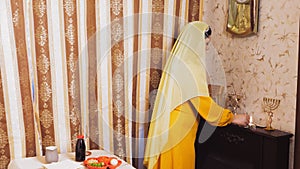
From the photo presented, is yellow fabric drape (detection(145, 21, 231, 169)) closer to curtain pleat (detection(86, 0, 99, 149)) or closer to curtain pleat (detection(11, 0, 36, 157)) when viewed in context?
curtain pleat (detection(86, 0, 99, 149))

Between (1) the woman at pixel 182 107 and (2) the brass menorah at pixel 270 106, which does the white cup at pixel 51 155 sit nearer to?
(1) the woman at pixel 182 107

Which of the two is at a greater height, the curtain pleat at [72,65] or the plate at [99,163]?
the curtain pleat at [72,65]

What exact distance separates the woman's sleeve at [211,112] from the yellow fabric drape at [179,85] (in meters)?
0.01

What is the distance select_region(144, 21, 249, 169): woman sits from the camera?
2.54m

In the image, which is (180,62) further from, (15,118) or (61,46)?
(15,118)

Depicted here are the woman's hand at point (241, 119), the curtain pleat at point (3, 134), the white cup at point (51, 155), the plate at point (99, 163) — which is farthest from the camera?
the woman's hand at point (241, 119)

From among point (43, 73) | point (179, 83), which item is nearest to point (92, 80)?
point (43, 73)

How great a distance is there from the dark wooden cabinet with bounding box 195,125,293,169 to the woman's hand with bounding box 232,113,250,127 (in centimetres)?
4

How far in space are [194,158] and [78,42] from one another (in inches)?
49.1

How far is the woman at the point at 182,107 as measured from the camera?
8.33 feet

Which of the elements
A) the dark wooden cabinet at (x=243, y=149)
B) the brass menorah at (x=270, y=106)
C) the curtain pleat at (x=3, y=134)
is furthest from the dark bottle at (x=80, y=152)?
the brass menorah at (x=270, y=106)

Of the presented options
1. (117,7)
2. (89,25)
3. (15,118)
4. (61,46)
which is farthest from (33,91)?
(117,7)

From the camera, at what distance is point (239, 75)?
8.91 feet

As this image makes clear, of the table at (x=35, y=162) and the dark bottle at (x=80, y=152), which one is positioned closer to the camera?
the table at (x=35, y=162)
